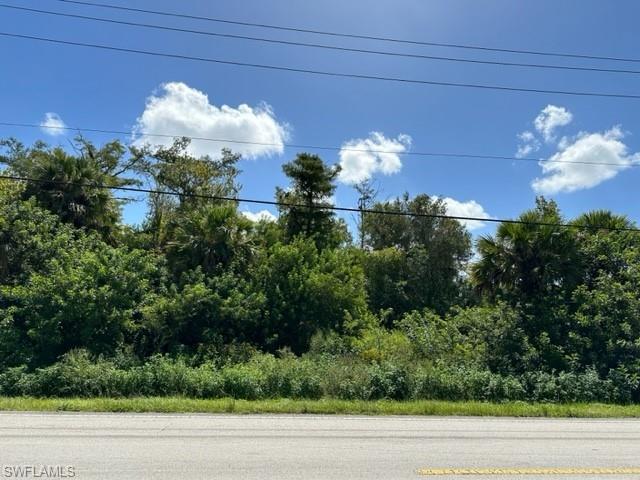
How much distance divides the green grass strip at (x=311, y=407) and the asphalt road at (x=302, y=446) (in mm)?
708

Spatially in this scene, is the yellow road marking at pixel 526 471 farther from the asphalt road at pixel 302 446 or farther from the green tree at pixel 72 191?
the green tree at pixel 72 191

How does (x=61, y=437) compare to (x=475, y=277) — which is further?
(x=475, y=277)

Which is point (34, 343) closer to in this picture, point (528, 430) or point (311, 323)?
point (311, 323)

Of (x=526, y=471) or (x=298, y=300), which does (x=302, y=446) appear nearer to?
(x=526, y=471)

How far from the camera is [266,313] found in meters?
17.7

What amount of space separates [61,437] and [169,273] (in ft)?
39.8

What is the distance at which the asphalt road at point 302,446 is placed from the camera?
529 centimetres

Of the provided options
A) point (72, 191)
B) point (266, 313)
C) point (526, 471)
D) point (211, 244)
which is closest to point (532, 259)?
point (266, 313)

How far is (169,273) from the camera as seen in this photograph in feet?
60.7

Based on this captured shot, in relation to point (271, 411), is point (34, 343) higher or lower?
higher

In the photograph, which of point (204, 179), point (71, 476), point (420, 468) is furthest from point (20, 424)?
point (204, 179)

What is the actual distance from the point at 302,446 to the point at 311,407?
3.55 m

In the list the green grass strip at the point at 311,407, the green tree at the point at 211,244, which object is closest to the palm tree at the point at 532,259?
the green grass strip at the point at 311,407

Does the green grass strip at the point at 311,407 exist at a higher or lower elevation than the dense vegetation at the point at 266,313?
lower
